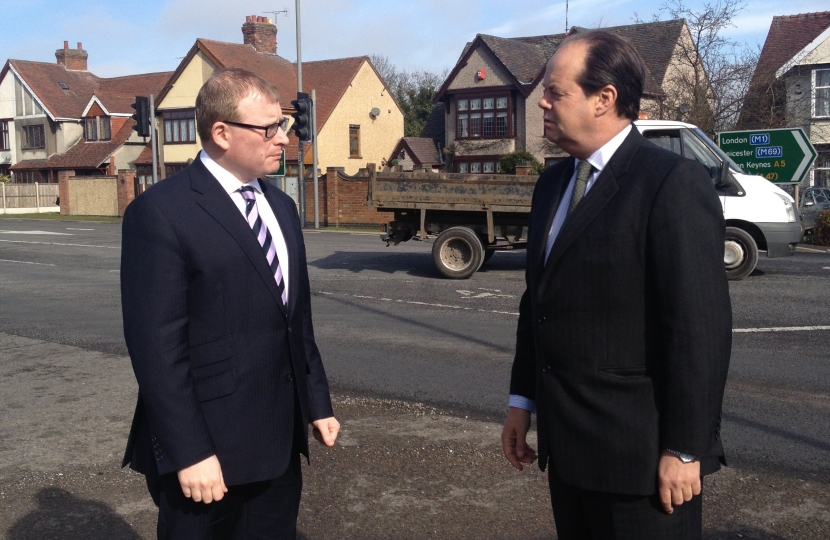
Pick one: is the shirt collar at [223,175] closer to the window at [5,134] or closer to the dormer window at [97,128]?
the dormer window at [97,128]

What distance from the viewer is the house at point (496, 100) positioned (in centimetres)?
4066

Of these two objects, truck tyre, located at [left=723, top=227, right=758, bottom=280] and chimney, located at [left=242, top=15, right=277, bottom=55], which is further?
chimney, located at [left=242, top=15, right=277, bottom=55]

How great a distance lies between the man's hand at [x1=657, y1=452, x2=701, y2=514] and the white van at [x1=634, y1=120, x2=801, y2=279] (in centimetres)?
1104

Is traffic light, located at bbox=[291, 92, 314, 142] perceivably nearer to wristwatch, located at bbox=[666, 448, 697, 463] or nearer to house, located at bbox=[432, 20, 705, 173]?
house, located at bbox=[432, 20, 705, 173]

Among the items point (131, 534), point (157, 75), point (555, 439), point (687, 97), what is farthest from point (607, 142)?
point (157, 75)

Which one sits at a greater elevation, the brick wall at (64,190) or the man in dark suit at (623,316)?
the brick wall at (64,190)

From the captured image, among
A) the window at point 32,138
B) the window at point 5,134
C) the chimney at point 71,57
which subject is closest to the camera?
the window at point 32,138

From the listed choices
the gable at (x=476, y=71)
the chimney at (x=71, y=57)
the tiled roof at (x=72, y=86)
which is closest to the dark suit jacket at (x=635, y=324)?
the gable at (x=476, y=71)

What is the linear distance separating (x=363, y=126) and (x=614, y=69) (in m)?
46.9

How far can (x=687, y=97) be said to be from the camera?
28344mm

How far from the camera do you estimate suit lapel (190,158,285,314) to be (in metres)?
2.66

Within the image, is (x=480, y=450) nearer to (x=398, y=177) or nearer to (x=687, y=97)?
(x=398, y=177)

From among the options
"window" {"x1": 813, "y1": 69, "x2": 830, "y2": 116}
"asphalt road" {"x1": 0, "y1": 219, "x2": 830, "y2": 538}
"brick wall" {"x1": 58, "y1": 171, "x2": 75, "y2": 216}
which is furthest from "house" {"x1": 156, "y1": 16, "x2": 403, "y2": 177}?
"asphalt road" {"x1": 0, "y1": 219, "x2": 830, "y2": 538}

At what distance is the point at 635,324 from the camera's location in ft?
7.64
